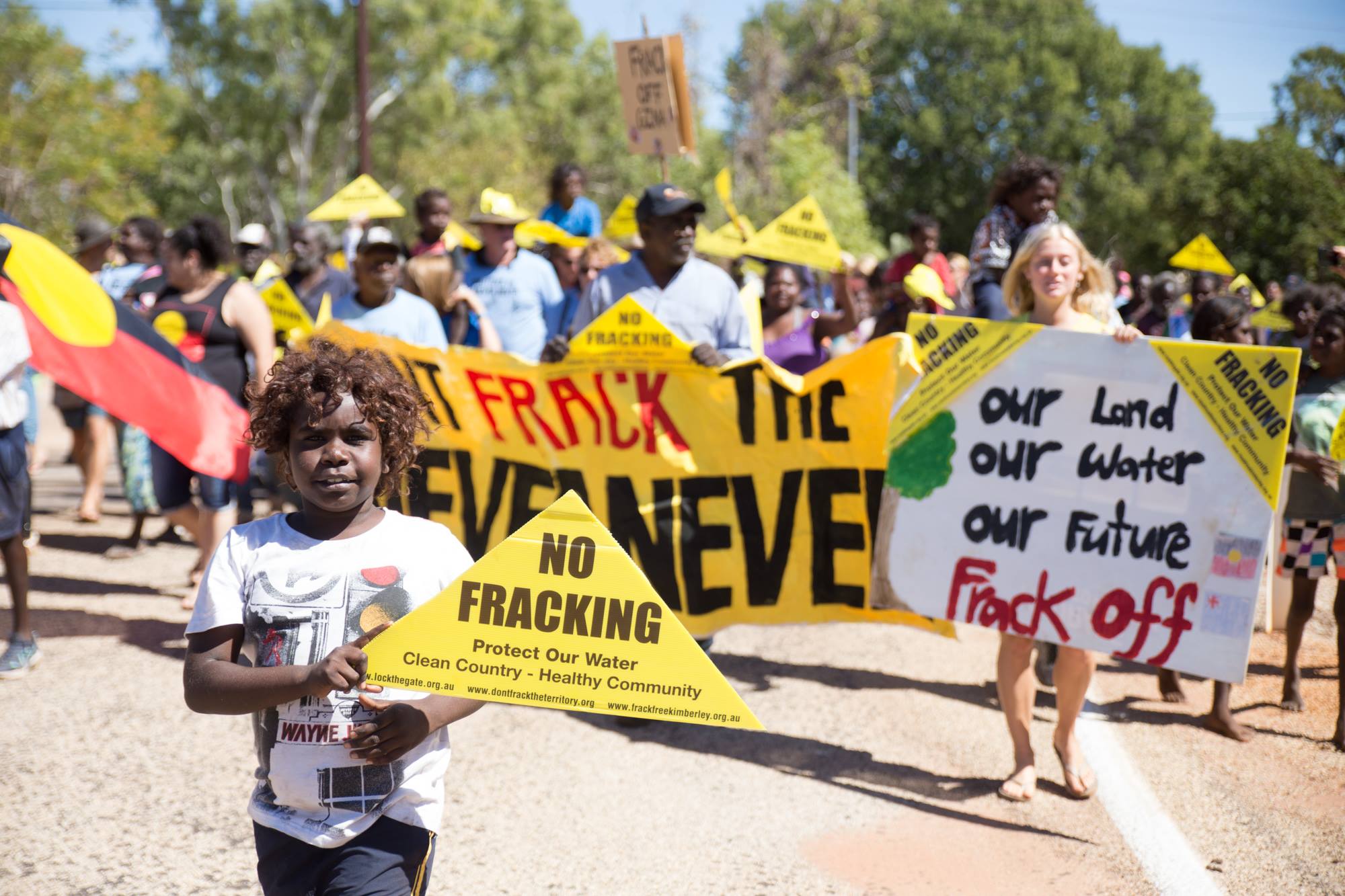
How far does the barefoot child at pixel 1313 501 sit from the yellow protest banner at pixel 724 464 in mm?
1794

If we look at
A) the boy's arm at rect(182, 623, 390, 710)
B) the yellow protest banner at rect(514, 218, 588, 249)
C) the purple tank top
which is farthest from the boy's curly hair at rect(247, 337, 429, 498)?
the yellow protest banner at rect(514, 218, 588, 249)

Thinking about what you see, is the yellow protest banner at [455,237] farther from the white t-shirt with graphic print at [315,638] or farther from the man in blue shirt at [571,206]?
the white t-shirt with graphic print at [315,638]

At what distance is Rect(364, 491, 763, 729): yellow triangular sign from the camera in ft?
7.07

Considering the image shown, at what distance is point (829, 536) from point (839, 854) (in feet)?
5.28

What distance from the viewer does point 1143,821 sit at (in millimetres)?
4055

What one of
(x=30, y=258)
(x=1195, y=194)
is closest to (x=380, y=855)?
(x=30, y=258)

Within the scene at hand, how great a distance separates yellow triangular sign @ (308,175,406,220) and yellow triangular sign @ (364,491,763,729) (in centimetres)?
789

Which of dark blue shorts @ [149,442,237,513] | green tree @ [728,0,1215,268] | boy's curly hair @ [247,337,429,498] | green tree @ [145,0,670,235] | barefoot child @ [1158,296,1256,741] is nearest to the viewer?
boy's curly hair @ [247,337,429,498]

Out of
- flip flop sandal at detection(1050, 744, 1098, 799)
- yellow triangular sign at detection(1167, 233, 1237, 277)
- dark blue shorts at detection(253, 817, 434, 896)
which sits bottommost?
flip flop sandal at detection(1050, 744, 1098, 799)

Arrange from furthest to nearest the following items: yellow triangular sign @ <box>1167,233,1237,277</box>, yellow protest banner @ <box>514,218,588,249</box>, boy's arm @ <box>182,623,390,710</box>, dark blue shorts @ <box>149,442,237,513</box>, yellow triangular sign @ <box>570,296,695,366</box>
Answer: yellow triangular sign @ <box>1167,233,1237,277</box>, yellow protest banner @ <box>514,218,588,249</box>, dark blue shorts @ <box>149,442,237,513</box>, yellow triangular sign @ <box>570,296,695,366</box>, boy's arm @ <box>182,623,390,710</box>

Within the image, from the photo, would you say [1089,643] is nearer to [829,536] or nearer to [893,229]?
[829,536]

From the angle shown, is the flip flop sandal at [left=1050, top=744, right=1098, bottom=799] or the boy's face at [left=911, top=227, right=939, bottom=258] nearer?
the flip flop sandal at [left=1050, top=744, right=1098, bottom=799]

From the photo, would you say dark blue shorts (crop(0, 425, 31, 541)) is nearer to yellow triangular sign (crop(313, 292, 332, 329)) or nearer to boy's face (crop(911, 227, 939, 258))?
yellow triangular sign (crop(313, 292, 332, 329))

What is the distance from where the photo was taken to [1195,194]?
38156 millimetres
